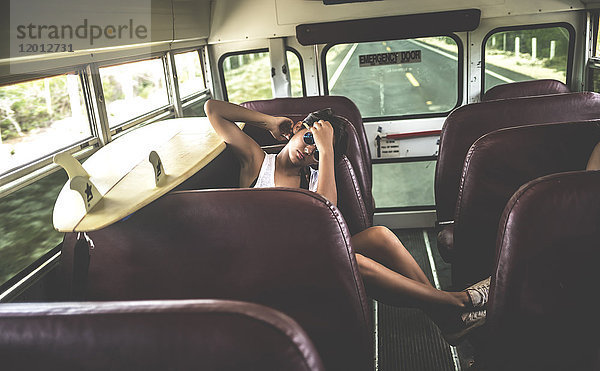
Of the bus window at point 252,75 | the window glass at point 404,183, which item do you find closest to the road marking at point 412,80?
the window glass at point 404,183

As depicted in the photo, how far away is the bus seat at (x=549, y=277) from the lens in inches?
57.5

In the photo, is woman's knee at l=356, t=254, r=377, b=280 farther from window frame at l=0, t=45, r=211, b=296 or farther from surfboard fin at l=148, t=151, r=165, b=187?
window frame at l=0, t=45, r=211, b=296

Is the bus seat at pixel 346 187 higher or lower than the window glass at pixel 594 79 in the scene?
lower

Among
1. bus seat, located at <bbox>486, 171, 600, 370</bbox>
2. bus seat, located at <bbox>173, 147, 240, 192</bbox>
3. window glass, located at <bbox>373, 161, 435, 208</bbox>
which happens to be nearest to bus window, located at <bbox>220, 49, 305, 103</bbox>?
window glass, located at <bbox>373, 161, 435, 208</bbox>

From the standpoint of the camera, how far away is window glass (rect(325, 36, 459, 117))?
13.8 feet

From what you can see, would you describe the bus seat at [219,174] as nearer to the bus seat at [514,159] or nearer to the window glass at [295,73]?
the bus seat at [514,159]

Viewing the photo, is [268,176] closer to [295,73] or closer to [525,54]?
[295,73]

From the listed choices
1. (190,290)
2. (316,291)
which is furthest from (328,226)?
(190,290)

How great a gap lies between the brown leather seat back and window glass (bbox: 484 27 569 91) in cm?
141

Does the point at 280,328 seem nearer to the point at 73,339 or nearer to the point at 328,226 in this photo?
the point at 73,339

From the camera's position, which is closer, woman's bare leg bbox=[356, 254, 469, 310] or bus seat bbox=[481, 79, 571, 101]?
woman's bare leg bbox=[356, 254, 469, 310]

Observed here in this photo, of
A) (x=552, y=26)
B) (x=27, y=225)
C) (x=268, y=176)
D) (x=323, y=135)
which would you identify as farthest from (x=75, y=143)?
(x=552, y=26)

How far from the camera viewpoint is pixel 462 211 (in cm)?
234

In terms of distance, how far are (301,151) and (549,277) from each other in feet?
4.59
